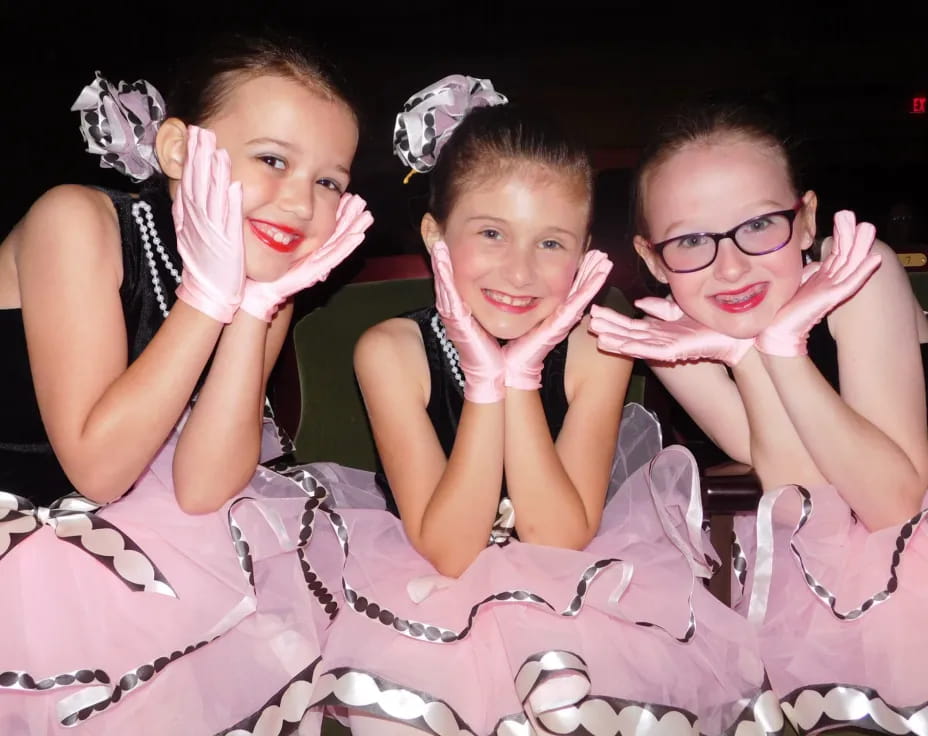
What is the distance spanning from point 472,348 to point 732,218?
1.61ft

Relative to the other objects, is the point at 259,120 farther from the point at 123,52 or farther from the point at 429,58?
the point at 429,58

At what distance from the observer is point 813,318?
56.0 inches

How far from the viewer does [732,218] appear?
4.74 feet

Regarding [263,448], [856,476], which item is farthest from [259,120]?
[856,476]

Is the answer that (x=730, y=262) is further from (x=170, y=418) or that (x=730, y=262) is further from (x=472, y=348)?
(x=170, y=418)

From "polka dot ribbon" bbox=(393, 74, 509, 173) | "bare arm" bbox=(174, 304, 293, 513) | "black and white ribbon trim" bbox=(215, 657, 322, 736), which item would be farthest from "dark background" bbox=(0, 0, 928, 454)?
"black and white ribbon trim" bbox=(215, 657, 322, 736)

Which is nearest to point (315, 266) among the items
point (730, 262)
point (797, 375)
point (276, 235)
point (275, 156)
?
point (276, 235)

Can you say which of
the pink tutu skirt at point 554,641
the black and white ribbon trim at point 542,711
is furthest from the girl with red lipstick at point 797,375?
the black and white ribbon trim at point 542,711

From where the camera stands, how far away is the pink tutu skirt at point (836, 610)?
1226mm

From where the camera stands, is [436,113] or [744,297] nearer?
[744,297]

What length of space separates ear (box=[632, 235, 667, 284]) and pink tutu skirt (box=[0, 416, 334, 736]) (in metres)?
0.75

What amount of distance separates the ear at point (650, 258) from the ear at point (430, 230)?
0.37m

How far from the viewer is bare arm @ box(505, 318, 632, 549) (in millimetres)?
1471

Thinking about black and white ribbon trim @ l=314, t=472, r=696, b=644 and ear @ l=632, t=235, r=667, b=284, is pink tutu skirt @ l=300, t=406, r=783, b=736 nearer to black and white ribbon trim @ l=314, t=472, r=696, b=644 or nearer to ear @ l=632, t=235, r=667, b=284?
black and white ribbon trim @ l=314, t=472, r=696, b=644
